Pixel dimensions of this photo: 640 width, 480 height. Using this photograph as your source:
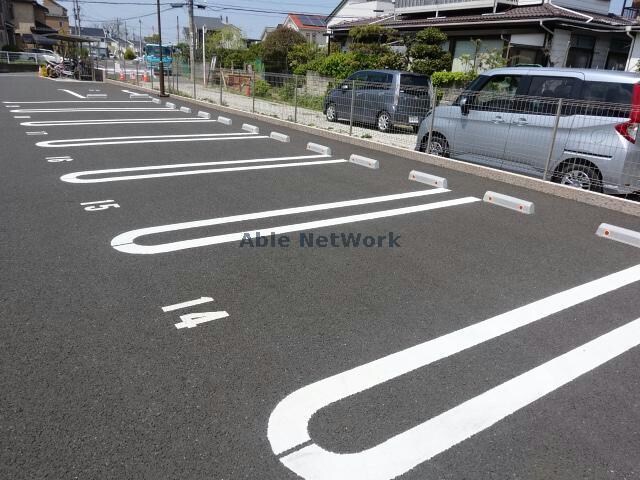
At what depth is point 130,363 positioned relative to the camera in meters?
2.73

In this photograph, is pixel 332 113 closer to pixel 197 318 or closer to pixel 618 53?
pixel 197 318

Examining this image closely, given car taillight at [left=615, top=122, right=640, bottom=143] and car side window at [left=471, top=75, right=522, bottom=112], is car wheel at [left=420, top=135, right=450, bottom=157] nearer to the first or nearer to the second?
car side window at [left=471, top=75, right=522, bottom=112]

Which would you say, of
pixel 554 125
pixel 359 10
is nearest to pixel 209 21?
pixel 359 10

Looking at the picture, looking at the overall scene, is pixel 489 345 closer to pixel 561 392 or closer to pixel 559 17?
pixel 561 392

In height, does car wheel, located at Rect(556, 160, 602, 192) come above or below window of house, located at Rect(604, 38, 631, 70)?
below

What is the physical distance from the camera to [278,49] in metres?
29.0

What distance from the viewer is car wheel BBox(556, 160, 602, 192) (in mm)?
6496

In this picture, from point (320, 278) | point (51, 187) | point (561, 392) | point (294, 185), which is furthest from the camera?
point (294, 185)

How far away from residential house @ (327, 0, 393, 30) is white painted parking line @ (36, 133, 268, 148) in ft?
73.9

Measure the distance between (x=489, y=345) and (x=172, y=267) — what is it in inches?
98.8

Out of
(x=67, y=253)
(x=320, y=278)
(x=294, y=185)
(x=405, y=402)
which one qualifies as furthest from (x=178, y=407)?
(x=294, y=185)

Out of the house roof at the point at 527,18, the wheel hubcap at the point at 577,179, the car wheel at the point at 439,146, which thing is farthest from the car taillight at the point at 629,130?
the house roof at the point at 527,18

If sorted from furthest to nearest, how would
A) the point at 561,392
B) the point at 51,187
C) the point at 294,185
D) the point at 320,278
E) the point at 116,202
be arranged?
the point at 294,185 < the point at 51,187 < the point at 116,202 < the point at 320,278 < the point at 561,392

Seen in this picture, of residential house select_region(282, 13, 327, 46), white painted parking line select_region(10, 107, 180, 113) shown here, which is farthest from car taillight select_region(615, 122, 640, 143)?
residential house select_region(282, 13, 327, 46)
